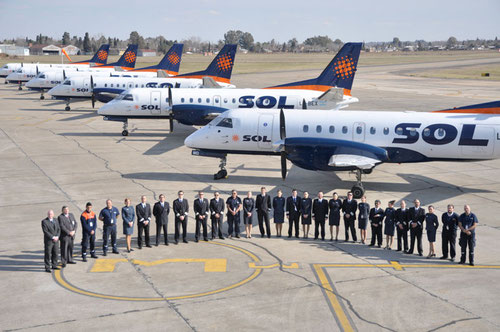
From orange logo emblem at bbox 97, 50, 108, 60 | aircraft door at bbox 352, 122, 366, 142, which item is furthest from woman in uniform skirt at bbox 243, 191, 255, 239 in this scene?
orange logo emblem at bbox 97, 50, 108, 60

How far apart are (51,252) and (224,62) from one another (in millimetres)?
37715

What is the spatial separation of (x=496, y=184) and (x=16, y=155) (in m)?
26.6

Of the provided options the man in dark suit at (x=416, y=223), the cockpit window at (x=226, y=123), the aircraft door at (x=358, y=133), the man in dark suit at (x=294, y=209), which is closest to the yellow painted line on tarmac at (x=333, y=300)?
the man in dark suit at (x=294, y=209)

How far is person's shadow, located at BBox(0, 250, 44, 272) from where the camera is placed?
48.3 ft

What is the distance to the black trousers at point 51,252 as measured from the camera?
1441 cm

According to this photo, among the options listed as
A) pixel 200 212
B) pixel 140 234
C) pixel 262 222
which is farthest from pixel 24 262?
pixel 262 222

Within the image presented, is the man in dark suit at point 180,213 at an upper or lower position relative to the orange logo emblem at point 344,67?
lower

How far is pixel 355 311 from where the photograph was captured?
1227cm

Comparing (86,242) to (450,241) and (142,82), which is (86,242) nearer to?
(450,241)

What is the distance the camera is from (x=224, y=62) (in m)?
50.3

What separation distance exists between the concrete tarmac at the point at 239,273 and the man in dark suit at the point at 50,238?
0.37 meters

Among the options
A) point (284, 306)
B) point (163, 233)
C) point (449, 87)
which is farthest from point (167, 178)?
point (449, 87)

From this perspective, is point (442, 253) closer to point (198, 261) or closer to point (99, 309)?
point (198, 261)

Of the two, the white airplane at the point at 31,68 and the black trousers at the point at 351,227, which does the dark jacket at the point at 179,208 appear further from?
the white airplane at the point at 31,68
